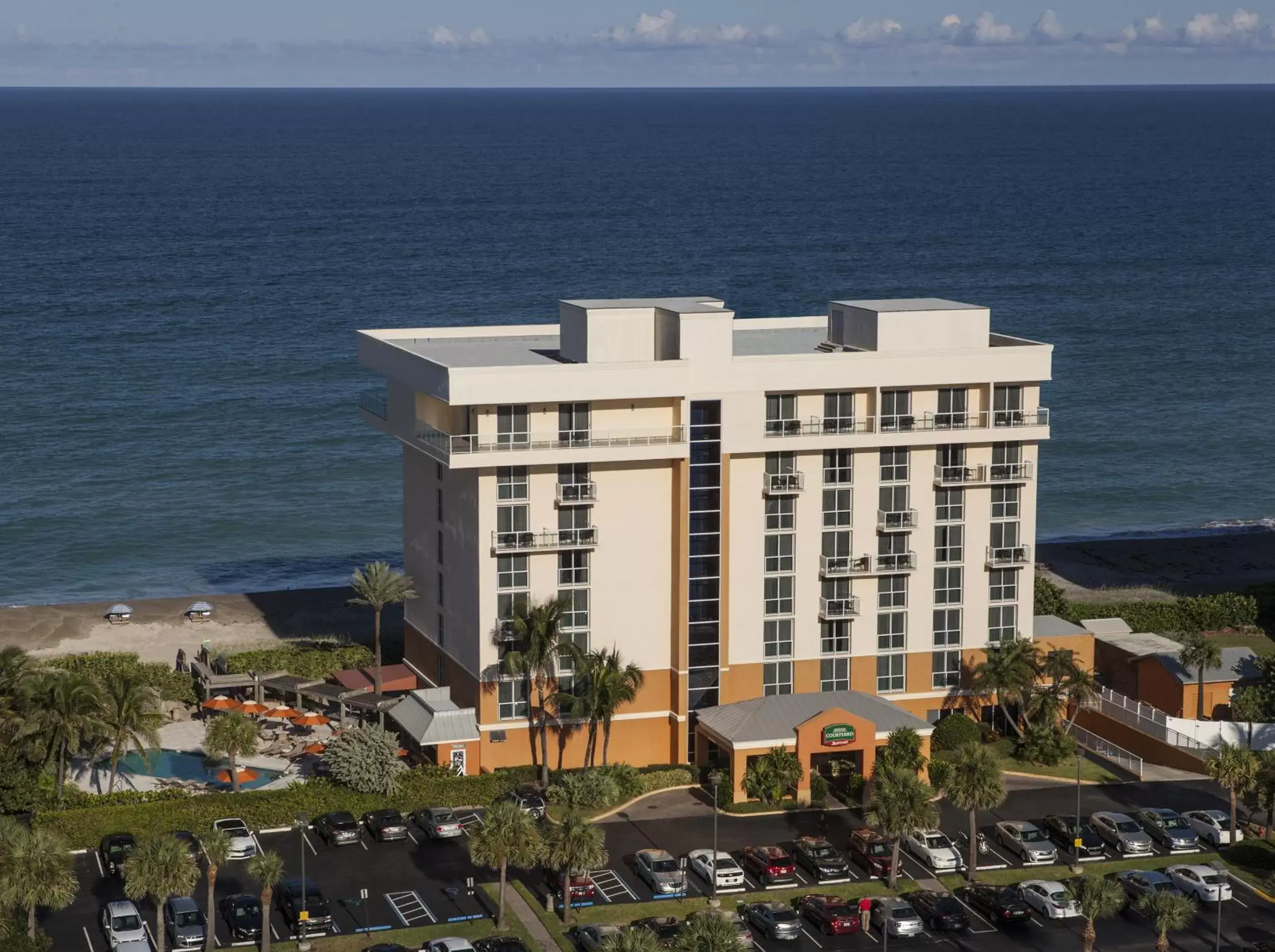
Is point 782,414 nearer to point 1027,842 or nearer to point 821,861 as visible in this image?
point 821,861

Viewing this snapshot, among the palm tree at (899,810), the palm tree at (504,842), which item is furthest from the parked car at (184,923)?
the palm tree at (899,810)

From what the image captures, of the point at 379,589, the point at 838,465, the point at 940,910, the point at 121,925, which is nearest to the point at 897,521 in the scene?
the point at 838,465

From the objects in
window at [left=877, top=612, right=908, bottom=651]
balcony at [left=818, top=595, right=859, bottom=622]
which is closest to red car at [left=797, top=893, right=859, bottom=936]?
balcony at [left=818, top=595, right=859, bottom=622]

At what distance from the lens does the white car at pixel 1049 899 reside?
197 ft

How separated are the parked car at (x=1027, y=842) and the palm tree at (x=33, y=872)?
30.3 metres

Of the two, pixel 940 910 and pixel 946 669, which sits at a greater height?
pixel 946 669

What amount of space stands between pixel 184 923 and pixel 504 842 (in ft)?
31.7

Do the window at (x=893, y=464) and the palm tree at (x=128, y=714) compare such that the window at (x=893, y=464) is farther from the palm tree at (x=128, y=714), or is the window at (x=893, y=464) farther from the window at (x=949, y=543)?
the palm tree at (x=128, y=714)

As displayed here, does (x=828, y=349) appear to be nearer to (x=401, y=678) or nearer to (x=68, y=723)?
(x=401, y=678)

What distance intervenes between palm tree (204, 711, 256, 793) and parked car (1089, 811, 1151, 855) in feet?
97.4

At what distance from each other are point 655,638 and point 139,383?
91171 mm

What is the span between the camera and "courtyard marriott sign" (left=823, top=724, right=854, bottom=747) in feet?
230

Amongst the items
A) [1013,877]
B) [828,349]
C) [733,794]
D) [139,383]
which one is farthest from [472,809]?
[139,383]

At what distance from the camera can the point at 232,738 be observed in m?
68.9
